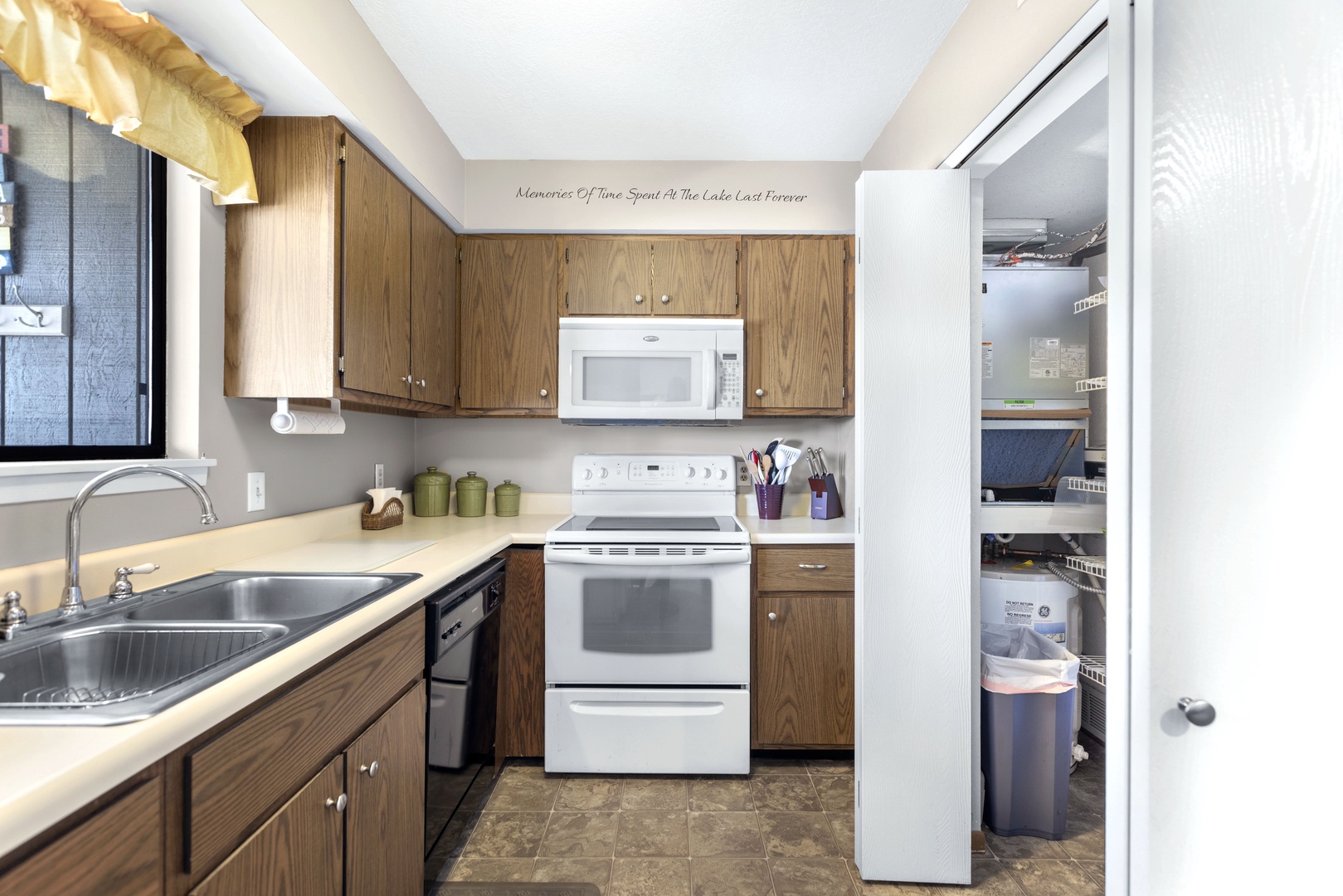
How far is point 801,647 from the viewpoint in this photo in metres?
2.37

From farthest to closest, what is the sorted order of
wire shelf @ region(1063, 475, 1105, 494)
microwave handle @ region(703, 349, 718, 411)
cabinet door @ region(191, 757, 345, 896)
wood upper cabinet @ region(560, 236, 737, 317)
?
wood upper cabinet @ region(560, 236, 737, 317)
microwave handle @ region(703, 349, 718, 411)
wire shelf @ region(1063, 475, 1105, 494)
cabinet door @ region(191, 757, 345, 896)

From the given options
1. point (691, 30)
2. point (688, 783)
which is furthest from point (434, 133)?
point (688, 783)

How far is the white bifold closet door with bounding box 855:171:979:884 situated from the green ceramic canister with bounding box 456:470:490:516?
171cm

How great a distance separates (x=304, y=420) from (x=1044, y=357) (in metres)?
2.46

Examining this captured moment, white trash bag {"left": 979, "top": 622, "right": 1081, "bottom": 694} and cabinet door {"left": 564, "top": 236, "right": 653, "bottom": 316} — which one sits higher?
cabinet door {"left": 564, "top": 236, "right": 653, "bottom": 316}

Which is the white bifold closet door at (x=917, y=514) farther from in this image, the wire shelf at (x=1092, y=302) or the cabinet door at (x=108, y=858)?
the cabinet door at (x=108, y=858)

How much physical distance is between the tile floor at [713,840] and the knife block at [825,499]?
97 cm

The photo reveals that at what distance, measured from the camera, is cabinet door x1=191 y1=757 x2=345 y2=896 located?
89 cm

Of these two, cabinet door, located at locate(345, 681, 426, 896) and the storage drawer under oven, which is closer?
cabinet door, located at locate(345, 681, 426, 896)

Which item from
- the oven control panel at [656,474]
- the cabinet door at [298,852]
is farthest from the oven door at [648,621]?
the cabinet door at [298,852]

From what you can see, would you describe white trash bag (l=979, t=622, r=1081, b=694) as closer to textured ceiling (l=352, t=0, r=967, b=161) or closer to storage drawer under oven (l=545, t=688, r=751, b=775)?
storage drawer under oven (l=545, t=688, r=751, b=775)

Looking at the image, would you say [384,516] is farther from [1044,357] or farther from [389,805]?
[1044,357]

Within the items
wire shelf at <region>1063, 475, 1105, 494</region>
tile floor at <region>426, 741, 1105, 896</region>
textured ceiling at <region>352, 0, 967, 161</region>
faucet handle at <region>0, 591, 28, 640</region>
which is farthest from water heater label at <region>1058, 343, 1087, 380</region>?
faucet handle at <region>0, 591, 28, 640</region>

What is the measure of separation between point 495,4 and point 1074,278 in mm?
2121
